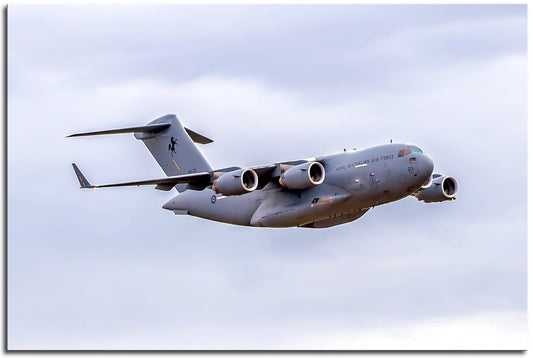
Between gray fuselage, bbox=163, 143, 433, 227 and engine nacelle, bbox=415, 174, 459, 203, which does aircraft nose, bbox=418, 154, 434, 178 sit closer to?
gray fuselage, bbox=163, 143, 433, 227

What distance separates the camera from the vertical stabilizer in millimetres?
45438

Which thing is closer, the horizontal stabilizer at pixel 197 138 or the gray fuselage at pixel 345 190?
the gray fuselage at pixel 345 190

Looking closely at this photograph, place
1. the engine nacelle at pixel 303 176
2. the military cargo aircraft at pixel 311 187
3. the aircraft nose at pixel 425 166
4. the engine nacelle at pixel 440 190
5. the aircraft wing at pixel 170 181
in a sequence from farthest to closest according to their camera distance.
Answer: the engine nacelle at pixel 440 190 < the aircraft wing at pixel 170 181 < the engine nacelle at pixel 303 176 < the military cargo aircraft at pixel 311 187 < the aircraft nose at pixel 425 166

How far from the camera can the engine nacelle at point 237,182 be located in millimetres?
38688

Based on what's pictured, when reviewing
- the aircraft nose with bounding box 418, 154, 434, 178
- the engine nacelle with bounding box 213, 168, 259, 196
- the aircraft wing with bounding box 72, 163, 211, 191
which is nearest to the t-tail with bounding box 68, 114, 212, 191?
the aircraft wing with bounding box 72, 163, 211, 191

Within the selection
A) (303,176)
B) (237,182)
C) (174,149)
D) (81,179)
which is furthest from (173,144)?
(303,176)

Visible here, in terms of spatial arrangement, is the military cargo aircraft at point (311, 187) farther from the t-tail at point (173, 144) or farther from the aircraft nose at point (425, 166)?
the t-tail at point (173, 144)

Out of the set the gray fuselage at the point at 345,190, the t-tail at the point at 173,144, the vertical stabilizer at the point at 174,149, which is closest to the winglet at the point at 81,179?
the t-tail at the point at 173,144

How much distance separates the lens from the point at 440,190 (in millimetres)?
42500

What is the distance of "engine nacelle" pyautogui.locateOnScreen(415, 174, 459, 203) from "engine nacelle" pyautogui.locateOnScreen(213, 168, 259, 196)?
6987mm

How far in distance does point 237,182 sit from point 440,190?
802 centimetres

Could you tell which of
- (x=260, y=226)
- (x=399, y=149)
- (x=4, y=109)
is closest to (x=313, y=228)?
(x=260, y=226)

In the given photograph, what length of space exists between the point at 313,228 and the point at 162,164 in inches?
299

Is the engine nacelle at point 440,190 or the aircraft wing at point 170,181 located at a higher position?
the engine nacelle at point 440,190
